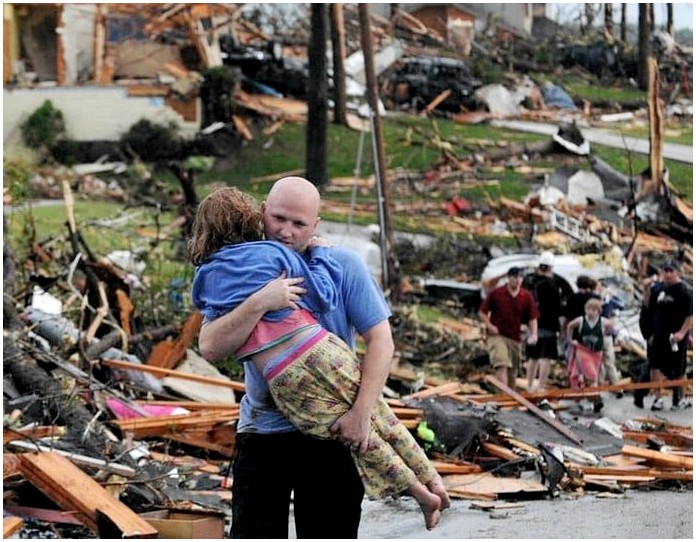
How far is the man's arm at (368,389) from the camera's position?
13.1ft

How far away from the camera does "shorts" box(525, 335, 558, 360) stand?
1482 centimetres

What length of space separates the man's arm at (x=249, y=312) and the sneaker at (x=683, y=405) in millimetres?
10264

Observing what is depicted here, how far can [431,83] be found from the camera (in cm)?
1759

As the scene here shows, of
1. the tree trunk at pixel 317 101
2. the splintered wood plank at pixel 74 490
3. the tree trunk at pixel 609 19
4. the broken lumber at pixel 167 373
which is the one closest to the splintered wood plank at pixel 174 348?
the broken lumber at pixel 167 373

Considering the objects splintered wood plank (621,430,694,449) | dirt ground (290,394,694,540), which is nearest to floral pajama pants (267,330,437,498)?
dirt ground (290,394,694,540)

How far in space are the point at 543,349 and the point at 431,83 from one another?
4.18 metres

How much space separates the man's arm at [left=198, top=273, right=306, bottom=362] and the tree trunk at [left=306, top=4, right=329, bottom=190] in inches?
509

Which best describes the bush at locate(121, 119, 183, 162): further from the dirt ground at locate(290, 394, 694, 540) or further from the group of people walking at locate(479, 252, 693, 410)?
the dirt ground at locate(290, 394, 694, 540)

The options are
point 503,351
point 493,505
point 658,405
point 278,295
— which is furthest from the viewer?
point 503,351

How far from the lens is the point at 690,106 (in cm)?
1725

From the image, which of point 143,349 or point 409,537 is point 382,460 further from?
point 143,349

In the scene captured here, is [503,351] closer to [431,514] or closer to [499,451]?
[499,451]

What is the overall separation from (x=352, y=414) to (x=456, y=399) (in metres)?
7.44

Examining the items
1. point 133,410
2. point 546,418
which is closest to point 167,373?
point 133,410
